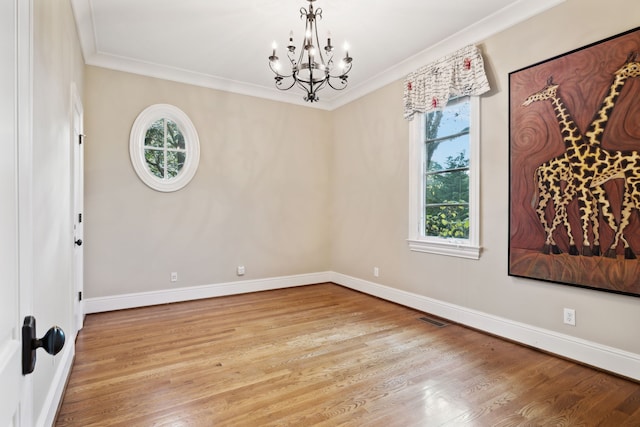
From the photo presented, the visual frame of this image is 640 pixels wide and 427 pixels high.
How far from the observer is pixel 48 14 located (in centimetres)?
189

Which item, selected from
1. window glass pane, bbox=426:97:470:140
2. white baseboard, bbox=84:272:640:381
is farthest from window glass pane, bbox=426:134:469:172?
white baseboard, bbox=84:272:640:381

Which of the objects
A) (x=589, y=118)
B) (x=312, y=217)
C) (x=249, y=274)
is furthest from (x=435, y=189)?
(x=249, y=274)

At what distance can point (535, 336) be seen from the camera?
9.69 feet

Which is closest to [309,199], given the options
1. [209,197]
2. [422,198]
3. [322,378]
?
[209,197]

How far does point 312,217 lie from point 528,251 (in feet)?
10.6

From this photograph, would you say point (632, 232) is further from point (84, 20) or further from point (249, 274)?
point (84, 20)

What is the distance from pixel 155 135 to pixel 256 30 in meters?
1.93

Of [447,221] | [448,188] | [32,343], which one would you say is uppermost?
[448,188]

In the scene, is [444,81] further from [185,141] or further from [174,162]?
[174,162]

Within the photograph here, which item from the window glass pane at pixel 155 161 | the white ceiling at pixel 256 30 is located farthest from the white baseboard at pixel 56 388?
the white ceiling at pixel 256 30

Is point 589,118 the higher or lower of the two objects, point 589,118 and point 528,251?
the higher

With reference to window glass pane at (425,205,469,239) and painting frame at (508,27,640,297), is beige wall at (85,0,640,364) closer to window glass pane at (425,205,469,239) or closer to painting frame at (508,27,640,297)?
painting frame at (508,27,640,297)

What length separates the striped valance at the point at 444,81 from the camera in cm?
336

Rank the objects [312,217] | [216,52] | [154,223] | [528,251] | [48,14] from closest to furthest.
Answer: [48,14] < [528,251] < [216,52] < [154,223] < [312,217]
